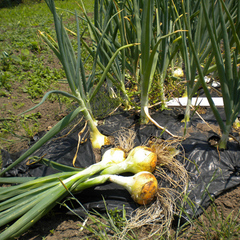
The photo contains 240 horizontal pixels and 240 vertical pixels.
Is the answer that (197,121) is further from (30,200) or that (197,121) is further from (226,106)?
(30,200)

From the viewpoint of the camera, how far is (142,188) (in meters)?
1.16

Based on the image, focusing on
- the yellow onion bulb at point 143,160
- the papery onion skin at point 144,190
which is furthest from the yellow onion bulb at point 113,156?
the papery onion skin at point 144,190

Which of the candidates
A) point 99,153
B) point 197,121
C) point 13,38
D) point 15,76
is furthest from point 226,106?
point 13,38

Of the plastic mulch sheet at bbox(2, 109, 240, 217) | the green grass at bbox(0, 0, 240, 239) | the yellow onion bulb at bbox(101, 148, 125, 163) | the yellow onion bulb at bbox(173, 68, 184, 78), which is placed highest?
the green grass at bbox(0, 0, 240, 239)

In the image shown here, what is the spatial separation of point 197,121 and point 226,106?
503 mm

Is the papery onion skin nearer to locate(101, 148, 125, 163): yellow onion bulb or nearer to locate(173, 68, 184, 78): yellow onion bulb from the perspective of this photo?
locate(101, 148, 125, 163): yellow onion bulb

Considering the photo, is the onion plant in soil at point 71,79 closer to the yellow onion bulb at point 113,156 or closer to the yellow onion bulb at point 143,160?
the yellow onion bulb at point 113,156

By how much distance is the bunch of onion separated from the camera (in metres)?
1.01

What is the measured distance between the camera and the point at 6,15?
6031 mm

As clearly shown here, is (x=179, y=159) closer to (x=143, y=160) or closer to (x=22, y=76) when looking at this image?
(x=143, y=160)

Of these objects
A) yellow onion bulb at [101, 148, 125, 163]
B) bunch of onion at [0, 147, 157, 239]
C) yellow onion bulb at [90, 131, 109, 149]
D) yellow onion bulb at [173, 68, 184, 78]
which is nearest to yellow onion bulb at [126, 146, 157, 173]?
bunch of onion at [0, 147, 157, 239]

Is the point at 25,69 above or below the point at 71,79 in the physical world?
below

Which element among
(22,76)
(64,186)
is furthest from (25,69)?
(64,186)

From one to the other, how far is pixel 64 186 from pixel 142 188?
1.45 ft
